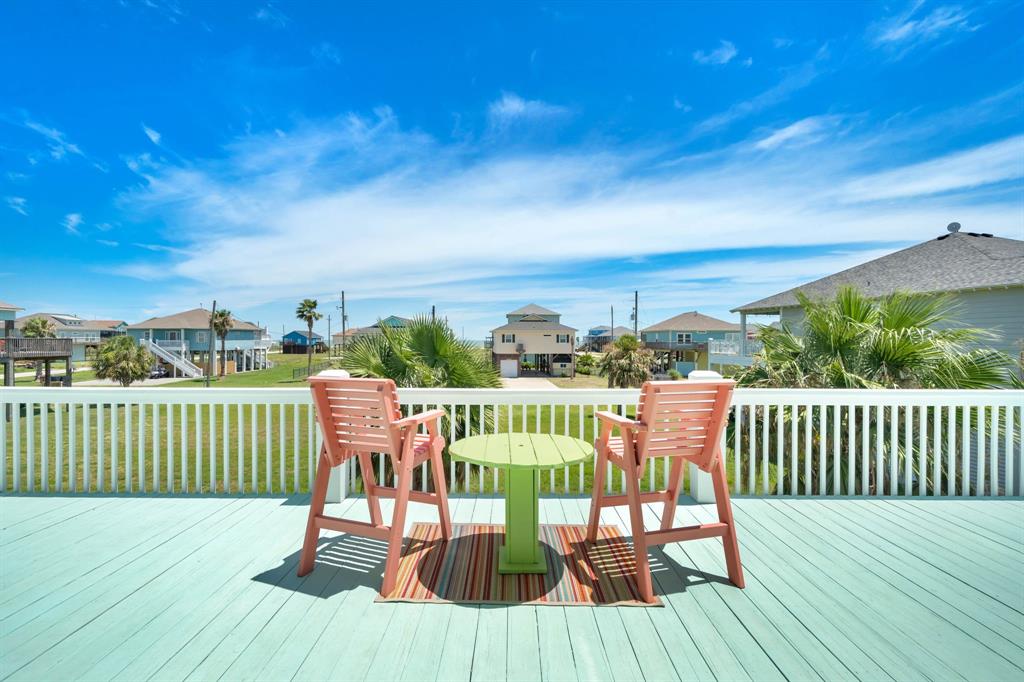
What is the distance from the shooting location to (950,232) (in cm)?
1248

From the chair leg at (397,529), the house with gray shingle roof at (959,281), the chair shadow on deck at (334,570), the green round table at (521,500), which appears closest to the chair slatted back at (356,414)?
the chair leg at (397,529)

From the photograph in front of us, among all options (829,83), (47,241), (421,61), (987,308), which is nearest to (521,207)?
(421,61)

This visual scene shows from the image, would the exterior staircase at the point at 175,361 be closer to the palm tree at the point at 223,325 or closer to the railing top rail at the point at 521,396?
the palm tree at the point at 223,325

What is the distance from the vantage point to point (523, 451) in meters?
2.43

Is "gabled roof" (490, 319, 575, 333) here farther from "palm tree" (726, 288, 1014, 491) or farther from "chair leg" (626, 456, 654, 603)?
"chair leg" (626, 456, 654, 603)

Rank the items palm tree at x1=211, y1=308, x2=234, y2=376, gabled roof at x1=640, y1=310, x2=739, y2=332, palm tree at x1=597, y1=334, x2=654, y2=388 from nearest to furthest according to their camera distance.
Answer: palm tree at x1=597, y1=334, x2=654, y2=388, palm tree at x1=211, y1=308, x2=234, y2=376, gabled roof at x1=640, y1=310, x2=739, y2=332

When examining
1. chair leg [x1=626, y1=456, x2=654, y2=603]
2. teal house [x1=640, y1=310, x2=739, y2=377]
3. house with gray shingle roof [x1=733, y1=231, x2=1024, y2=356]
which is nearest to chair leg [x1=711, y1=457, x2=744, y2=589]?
chair leg [x1=626, y1=456, x2=654, y2=603]

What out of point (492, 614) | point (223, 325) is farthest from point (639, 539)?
point (223, 325)

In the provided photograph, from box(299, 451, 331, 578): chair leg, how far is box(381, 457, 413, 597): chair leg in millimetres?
405

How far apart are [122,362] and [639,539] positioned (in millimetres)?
27746

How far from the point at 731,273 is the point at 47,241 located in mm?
42650

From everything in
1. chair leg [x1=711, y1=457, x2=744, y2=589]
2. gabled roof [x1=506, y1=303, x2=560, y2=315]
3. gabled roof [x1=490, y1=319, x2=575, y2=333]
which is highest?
gabled roof [x1=506, y1=303, x2=560, y2=315]

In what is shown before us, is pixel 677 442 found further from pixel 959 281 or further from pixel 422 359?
pixel 959 281

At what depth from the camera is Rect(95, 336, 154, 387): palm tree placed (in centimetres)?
2216
